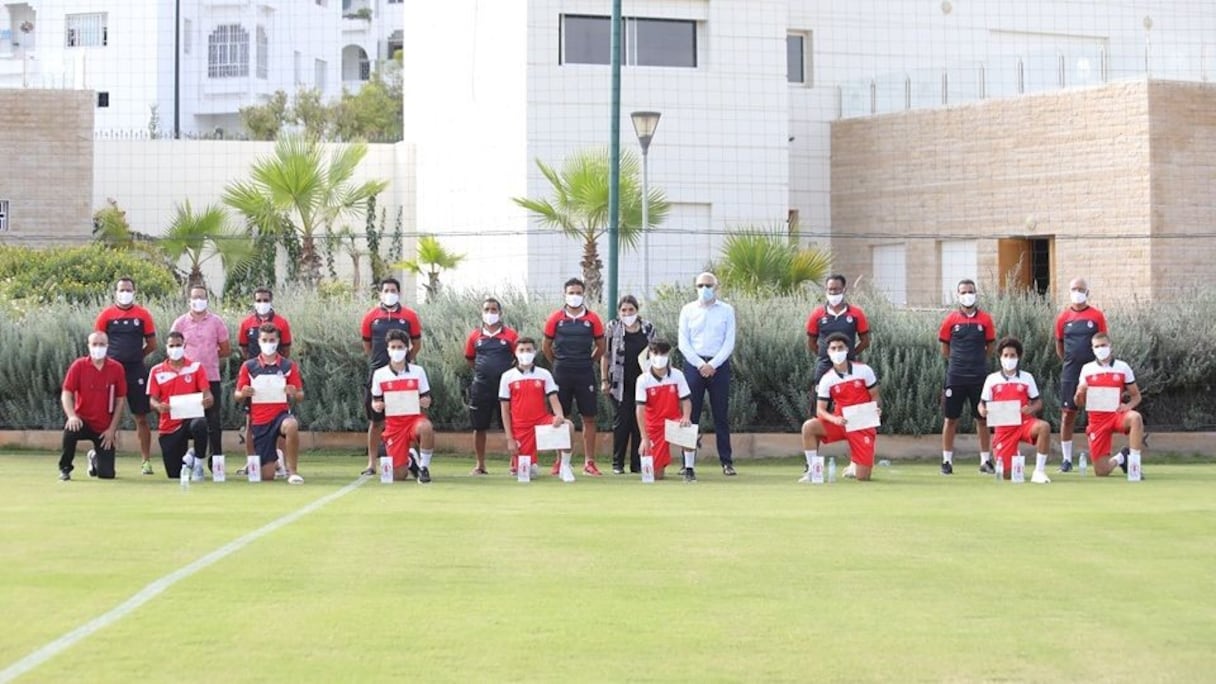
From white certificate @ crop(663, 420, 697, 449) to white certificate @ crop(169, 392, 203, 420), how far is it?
4648 mm

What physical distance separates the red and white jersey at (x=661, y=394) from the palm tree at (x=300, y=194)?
14297mm

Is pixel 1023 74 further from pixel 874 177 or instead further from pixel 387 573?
pixel 387 573

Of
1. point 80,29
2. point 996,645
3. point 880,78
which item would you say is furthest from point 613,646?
point 80,29

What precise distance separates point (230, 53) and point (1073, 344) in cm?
6445

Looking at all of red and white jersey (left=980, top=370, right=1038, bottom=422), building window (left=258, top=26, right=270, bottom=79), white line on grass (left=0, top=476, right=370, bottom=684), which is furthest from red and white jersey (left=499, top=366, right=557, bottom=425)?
building window (left=258, top=26, right=270, bottom=79)

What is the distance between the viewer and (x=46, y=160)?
41.2 metres

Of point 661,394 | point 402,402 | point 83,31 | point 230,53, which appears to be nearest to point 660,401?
point 661,394

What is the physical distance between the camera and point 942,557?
12.3 metres

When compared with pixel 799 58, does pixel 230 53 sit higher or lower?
higher

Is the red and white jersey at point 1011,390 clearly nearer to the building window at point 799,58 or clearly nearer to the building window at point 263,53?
the building window at point 799,58

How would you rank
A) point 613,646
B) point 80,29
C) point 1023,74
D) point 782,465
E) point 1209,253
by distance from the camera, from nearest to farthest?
point 613,646 < point 782,465 < point 1209,253 < point 1023,74 < point 80,29

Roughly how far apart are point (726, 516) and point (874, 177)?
1083 inches

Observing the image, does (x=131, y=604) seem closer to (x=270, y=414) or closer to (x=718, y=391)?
(x=270, y=414)

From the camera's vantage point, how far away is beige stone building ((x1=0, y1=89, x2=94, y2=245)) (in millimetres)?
40969
